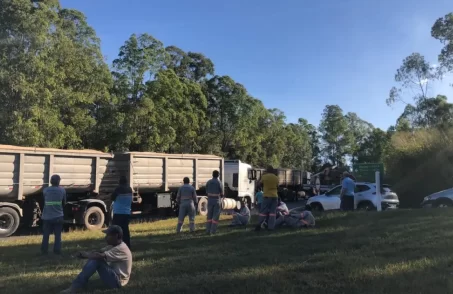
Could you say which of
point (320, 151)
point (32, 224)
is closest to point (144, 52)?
point (32, 224)

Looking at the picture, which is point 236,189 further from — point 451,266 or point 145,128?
point 451,266

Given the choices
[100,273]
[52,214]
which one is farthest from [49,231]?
[100,273]

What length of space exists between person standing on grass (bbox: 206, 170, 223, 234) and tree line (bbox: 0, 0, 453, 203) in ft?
40.1

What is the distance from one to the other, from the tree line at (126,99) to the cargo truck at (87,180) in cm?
684

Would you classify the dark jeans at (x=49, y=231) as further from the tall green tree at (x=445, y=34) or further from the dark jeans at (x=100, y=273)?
the tall green tree at (x=445, y=34)

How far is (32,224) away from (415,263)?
38.1 ft

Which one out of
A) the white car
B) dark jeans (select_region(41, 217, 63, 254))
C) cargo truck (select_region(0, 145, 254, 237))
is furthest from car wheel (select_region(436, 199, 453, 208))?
dark jeans (select_region(41, 217, 63, 254))

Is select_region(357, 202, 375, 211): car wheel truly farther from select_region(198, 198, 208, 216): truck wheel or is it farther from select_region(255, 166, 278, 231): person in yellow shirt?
select_region(255, 166, 278, 231): person in yellow shirt

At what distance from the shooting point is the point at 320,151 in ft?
265

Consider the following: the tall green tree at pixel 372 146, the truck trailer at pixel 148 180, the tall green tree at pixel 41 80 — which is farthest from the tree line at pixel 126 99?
the tall green tree at pixel 372 146

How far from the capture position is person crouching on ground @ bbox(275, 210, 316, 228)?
1188 cm

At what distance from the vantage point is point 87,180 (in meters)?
15.1

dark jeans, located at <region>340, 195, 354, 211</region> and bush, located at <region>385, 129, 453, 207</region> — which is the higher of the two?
bush, located at <region>385, 129, 453, 207</region>

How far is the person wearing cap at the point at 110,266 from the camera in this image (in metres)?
5.84
